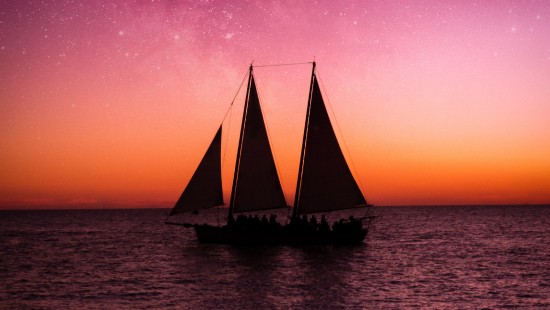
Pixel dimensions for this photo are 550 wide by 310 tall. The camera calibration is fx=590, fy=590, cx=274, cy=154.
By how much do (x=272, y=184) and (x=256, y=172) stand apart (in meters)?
1.63

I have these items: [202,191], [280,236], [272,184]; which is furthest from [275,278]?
[202,191]

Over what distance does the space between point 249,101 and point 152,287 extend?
792 inches

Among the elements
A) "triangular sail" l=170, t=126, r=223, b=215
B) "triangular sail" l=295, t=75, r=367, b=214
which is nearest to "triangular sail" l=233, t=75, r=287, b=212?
"triangular sail" l=170, t=126, r=223, b=215

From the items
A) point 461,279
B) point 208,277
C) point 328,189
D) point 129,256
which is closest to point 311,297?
point 208,277

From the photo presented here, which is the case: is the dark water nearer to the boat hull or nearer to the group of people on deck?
the boat hull

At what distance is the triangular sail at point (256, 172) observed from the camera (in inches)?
1889

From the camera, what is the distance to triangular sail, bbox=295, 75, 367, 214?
4716cm

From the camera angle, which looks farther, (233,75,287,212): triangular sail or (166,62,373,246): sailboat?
(233,75,287,212): triangular sail

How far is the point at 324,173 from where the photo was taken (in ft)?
155

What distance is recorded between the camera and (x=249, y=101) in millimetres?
48594

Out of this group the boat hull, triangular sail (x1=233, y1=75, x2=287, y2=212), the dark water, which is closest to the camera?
the dark water

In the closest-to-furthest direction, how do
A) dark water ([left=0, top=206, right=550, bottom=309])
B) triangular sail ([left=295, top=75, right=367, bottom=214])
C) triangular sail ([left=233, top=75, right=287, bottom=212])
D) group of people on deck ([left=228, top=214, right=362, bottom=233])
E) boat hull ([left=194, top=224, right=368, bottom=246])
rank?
dark water ([left=0, top=206, right=550, bottom=309]) < triangular sail ([left=295, top=75, right=367, bottom=214]) < boat hull ([left=194, top=224, right=368, bottom=246]) < group of people on deck ([left=228, top=214, right=362, bottom=233]) < triangular sail ([left=233, top=75, right=287, bottom=212])

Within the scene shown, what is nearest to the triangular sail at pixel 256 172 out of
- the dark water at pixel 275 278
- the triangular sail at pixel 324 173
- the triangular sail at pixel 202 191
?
the triangular sail at pixel 202 191

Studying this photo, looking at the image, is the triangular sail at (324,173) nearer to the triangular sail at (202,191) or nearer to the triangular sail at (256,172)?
the triangular sail at (256,172)
